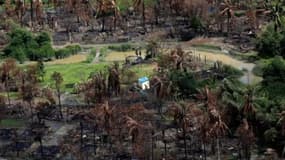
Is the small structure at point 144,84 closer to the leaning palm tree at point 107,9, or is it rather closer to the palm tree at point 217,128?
the palm tree at point 217,128

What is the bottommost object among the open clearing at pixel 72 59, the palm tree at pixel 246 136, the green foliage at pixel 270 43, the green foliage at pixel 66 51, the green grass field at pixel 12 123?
the green grass field at pixel 12 123

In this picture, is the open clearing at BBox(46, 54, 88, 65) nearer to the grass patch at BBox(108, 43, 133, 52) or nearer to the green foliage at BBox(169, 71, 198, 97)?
the grass patch at BBox(108, 43, 133, 52)

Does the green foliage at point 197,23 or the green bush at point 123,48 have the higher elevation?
the green foliage at point 197,23

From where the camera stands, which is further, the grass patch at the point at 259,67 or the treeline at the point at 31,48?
the treeline at the point at 31,48

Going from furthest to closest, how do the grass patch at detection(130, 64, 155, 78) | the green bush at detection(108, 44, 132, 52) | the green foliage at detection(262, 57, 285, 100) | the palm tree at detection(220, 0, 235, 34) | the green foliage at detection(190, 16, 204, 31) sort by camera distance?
1. the green foliage at detection(190, 16, 204, 31)
2. the palm tree at detection(220, 0, 235, 34)
3. the green bush at detection(108, 44, 132, 52)
4. the grass patch at detection(130, 64, 155, 78)
5. the green foliage at detection(262, 57, 285, 100)

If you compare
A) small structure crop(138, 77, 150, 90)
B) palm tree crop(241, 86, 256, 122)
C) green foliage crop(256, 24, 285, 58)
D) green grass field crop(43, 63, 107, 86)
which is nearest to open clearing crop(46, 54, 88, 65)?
green grass field crop(43, 63, 107, 86)

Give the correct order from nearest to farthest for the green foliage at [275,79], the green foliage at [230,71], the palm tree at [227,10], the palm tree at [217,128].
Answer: the palm tree at [217,128], the green foliage at [275,79], the green foliage at [230,71], the palm tree at [227,10]

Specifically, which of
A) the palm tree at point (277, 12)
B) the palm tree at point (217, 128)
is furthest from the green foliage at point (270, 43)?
the palm tree at point (217, 128)

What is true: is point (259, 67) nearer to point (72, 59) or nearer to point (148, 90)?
point (148, 90)

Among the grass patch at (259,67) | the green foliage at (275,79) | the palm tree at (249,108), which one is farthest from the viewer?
the grass patch at (259,67)
